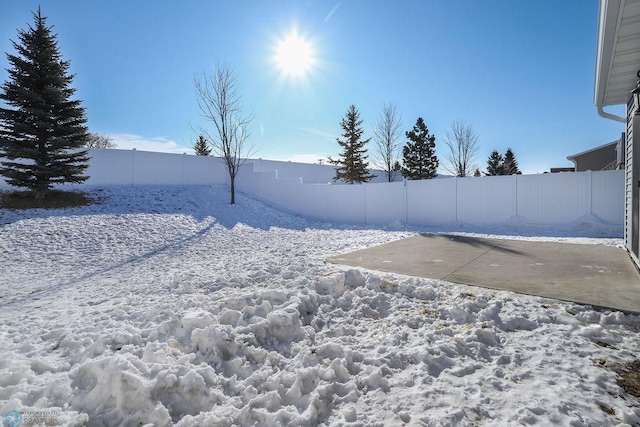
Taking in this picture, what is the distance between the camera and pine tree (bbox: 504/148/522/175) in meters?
36.7

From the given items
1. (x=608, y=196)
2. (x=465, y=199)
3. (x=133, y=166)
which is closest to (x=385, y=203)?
(x=465, y=199)

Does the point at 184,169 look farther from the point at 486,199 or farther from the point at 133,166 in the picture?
the point at 486,199

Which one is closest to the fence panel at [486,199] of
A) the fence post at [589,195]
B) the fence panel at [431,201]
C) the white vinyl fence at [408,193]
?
the white vinyl fence at [408,193]

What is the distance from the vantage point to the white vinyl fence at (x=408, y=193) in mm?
9242

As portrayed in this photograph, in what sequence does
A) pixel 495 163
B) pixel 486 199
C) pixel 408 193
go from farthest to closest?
1. pixel 495 163
2. pixel 408 193
3. pixel 486 199

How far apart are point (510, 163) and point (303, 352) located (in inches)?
1681

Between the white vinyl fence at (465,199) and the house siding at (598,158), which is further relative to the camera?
Result: the house siding at (598,158)

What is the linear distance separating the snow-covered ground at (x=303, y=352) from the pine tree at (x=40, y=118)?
25.9 feet

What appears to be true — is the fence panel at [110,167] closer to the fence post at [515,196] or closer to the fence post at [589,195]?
the fence post at [515,196]

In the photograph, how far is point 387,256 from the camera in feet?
18.6

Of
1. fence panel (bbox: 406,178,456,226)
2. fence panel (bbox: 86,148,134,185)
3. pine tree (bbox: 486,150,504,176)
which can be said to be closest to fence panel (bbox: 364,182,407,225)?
fence panel (bbox: 406,178,456,226)

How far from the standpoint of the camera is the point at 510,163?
37.2 m

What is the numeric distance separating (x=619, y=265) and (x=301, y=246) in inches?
228

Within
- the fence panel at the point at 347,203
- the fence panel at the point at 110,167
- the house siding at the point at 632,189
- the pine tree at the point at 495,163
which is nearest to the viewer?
the house siding at the point at 632,189
